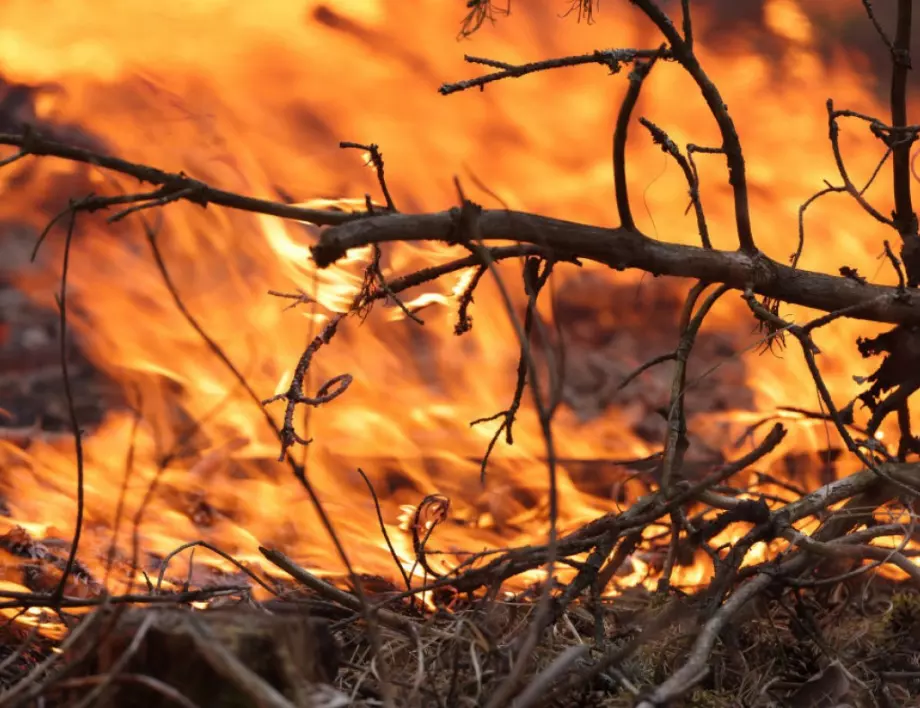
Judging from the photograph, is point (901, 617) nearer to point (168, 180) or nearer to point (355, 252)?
point (355, 252)

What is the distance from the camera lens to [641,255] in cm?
151

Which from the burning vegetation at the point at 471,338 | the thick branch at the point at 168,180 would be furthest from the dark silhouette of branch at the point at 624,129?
the thick branch at the point at 168,180

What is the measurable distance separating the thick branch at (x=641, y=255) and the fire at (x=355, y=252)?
499mm

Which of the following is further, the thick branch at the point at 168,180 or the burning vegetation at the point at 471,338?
the burning vegetation at the point at 471,338

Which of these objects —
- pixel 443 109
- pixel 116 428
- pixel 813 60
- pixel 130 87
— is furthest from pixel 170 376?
pixel 813 60

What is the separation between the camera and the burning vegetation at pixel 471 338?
1.47 m

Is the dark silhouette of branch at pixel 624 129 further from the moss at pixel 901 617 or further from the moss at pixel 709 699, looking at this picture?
the moss at pixel 901 617

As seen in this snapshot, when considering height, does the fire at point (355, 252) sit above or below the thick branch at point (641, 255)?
above

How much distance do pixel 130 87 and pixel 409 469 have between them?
4.04ft

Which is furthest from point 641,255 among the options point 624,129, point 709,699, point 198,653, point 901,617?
point 198,653

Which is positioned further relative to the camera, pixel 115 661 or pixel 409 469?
pixel 409 469

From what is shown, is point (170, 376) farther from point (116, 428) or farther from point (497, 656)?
point (497, 656)

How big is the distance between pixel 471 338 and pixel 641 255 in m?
1.27

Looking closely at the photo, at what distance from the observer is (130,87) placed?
2568 millimetres
